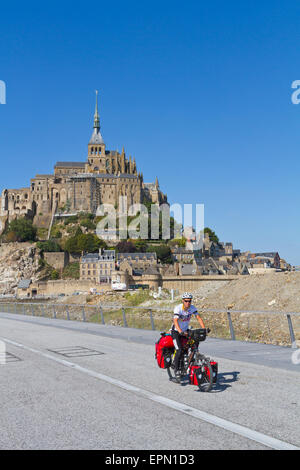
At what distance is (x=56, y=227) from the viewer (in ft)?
431

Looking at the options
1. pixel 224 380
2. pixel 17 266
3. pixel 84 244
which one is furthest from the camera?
pixel 17 266

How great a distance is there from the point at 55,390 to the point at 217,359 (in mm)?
4250

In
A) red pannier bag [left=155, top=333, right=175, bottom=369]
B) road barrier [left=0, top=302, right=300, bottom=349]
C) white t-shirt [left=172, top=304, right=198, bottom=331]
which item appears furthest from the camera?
road barrier [left=0, top=302, right=300, bottom=349]

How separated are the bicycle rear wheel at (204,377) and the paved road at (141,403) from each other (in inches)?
5.5

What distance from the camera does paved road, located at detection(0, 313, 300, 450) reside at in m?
5.25

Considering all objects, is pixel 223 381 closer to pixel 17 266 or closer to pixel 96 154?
pixel 17 266

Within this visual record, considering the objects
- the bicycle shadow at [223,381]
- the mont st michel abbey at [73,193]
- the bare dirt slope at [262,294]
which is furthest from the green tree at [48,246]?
the bicycle shadow at [223,381]

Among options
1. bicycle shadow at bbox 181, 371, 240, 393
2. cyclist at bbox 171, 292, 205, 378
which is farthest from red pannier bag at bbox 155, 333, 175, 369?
bicycle shadow at bbox 181, 371, 240, 393

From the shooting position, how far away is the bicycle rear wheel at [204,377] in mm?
7633

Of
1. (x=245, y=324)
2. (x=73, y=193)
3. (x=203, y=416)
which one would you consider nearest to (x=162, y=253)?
(x=73, y=193)

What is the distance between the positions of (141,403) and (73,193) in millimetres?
130738

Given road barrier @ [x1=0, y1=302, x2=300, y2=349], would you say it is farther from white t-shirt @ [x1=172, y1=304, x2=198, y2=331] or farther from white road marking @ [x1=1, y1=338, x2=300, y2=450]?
white road marking @ [x1=1, y1=338, x2=300, y2=450]

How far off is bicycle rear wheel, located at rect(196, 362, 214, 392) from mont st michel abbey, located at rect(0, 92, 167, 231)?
126 metres

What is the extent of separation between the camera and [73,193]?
445 feet
